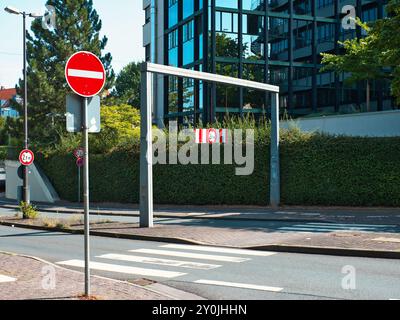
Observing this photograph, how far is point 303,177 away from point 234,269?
14517 mm

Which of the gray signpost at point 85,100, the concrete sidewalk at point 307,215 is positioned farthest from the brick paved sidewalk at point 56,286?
the concrete sidewalk at point 307,215

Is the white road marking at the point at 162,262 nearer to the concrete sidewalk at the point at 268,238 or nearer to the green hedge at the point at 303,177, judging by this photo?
the concrete sidewalk at the point at 268,238

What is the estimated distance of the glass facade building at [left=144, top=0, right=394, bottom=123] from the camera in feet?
121

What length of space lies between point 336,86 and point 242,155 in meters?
19.2

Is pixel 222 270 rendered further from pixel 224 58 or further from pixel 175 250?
pixel 224 58

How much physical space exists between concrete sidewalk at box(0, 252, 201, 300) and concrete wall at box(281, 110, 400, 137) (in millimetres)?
17543

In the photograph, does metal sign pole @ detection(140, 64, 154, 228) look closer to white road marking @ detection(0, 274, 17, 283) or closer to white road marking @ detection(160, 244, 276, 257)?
white road marking @ detection(160, 244, 276, 257)

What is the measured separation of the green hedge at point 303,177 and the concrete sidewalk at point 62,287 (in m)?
15.5

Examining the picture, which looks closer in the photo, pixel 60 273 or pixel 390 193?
pixel 60 273

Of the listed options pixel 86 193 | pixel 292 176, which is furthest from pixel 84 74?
pixel 292 176

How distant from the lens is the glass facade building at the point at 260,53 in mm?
36875

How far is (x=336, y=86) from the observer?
4094cm
